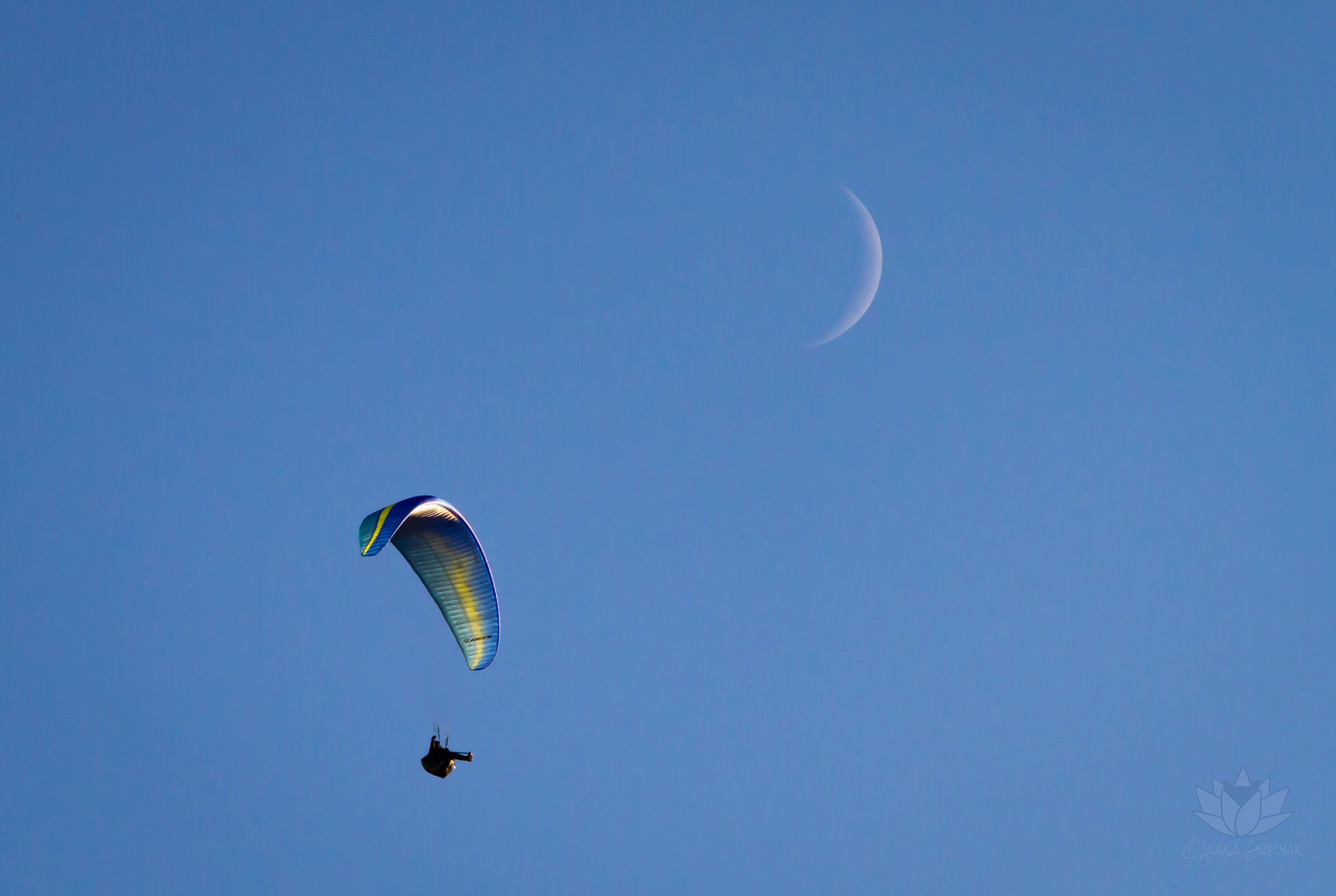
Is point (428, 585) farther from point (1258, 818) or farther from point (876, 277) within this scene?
point (1258, 818)

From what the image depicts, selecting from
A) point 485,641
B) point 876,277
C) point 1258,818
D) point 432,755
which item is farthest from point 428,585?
point 1258,818

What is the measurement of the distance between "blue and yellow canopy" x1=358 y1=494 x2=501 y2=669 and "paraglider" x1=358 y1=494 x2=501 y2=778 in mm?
16

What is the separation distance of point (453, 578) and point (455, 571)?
267 mm

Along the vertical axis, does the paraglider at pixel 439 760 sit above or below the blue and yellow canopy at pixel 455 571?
below

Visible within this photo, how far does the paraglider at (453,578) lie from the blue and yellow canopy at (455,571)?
16 mm

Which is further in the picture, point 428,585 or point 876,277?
point 876,277

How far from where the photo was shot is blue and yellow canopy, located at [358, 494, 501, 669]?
113 feet

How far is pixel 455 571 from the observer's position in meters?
35.6

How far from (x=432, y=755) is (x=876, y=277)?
43.0 meters

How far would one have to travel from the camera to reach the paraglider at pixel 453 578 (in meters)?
34.4

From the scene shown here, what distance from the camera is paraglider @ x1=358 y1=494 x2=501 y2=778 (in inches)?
1355

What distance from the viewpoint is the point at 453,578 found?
3572 centimetres

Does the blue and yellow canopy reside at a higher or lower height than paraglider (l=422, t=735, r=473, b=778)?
higher

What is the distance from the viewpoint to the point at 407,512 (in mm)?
31500
